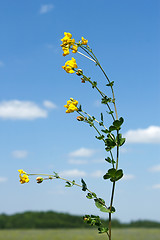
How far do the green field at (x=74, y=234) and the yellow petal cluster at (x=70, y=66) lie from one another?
4740mm

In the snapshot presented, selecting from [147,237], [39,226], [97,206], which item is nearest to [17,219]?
[39,226]

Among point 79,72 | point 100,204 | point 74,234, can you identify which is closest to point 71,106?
point 79,72

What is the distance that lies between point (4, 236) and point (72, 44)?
5335mm

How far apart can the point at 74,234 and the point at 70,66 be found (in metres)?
5.22

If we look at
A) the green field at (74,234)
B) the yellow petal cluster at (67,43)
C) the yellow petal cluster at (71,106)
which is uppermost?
the yellow petal cluster at (67,43)

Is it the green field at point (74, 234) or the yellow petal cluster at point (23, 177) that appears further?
the green field at point (74, 234)

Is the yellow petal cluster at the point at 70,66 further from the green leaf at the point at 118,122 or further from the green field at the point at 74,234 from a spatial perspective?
the green field at the point at 74,234

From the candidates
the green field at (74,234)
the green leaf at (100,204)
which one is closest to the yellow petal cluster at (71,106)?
the green leaf at (100,204)

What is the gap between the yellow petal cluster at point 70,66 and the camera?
184 centimetres

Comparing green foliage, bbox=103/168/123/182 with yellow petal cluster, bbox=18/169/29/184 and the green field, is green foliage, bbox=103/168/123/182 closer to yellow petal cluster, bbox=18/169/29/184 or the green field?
yellow petal cluster, bbox=18/169/29/184

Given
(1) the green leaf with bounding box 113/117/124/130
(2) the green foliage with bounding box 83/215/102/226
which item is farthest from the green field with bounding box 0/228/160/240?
(1) the green leaf with bounding box 113/117/124/130

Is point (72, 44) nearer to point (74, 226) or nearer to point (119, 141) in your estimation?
point (119, 141)

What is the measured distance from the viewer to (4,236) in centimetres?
623

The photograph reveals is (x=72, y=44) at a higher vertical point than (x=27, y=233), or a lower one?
higher
